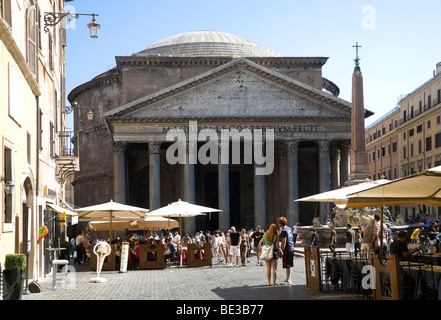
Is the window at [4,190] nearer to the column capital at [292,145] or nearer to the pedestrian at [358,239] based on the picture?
the pedestrian at [358,239]

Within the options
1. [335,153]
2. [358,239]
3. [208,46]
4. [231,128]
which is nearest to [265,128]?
[231,128]

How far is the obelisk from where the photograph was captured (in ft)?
72.1

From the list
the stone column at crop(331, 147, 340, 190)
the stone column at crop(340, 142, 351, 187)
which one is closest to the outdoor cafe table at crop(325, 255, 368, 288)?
the stone column at crop(340, 142, 351, 187)

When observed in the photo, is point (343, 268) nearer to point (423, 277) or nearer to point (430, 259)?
point (430, 259)

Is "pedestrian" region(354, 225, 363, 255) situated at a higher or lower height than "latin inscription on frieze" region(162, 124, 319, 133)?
lower

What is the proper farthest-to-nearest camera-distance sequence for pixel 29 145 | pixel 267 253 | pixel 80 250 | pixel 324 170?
pixel 324 170 → pixel 80 250 → pixel 29 145 → pixel 267 253

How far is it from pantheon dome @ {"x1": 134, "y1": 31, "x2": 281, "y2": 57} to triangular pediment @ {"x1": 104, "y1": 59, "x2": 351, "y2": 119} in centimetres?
1149

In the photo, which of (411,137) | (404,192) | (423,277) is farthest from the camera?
(411,137)

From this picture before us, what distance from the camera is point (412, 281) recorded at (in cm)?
979

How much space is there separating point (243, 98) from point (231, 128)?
6.12 ft

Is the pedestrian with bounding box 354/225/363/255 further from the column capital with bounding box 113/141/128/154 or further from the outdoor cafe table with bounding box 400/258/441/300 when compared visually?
the column capital with bounding box 113/141/128/154

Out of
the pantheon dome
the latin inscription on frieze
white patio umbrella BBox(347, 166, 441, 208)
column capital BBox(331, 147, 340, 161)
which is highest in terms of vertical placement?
the pantheon dome

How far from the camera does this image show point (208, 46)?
169 ft

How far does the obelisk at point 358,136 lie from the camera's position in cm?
2198
